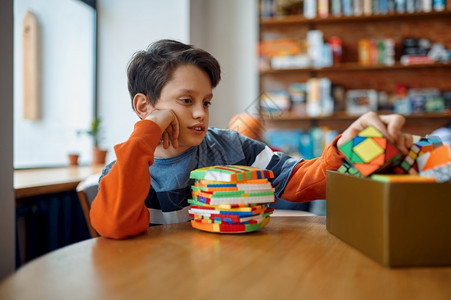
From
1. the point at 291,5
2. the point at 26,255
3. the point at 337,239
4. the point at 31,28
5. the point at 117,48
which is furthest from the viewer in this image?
the point at 291,5

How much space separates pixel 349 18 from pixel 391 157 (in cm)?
377

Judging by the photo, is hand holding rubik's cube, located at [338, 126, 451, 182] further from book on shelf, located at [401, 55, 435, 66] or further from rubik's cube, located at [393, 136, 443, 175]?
book on shelf, located at [401, 55, 435, 66]

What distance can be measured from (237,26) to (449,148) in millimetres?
4106

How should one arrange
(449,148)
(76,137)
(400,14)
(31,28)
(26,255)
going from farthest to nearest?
1. (400,14)
2. (76,137)
3. (31,28)
4. (26,255)
5. (449,148)

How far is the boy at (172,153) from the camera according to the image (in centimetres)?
100

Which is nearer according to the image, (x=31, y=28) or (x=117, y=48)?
(x=31, y=28)

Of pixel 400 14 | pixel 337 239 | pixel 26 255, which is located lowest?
pixel 26 255

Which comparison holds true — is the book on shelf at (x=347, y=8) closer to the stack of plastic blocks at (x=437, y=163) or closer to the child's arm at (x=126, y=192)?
the child's arm at (x=126, y=192)

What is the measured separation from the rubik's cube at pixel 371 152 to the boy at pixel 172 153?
132 mm

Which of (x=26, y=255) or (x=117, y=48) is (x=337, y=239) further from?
(x=117, y=48)

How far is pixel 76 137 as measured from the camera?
3545 millimetres

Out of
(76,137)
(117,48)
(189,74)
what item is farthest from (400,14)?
(189,74)

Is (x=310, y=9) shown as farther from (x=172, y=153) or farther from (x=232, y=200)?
(x=232, y=200)

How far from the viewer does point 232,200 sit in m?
0.92
